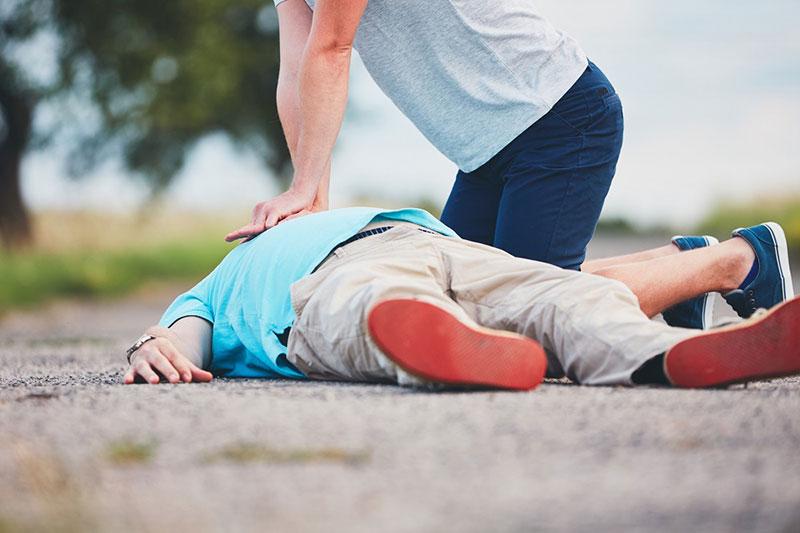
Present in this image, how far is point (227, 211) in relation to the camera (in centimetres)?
1530

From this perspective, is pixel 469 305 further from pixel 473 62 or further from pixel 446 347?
pixel 473 62

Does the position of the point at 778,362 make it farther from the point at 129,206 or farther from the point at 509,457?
the point at 129,206

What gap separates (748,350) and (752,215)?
1236cm

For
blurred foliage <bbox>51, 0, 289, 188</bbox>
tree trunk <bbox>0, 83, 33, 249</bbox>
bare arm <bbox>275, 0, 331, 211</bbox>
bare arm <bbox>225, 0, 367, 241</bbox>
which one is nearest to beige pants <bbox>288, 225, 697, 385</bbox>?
bare arm <bbox>225, 0, 367, 241</bbox>

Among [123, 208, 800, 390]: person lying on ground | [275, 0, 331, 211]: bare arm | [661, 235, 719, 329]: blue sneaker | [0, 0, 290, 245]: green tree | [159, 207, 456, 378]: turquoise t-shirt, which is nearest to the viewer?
→ [123, 208, 800, 390]: person lying on ground

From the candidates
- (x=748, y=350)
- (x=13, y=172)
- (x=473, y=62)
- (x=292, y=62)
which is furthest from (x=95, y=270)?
(x=748, y=350)

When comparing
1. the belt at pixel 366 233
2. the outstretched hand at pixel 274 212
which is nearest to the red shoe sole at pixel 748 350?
the belt at pixel 366 233

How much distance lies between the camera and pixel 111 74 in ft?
47.3

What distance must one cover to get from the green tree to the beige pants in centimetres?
1213

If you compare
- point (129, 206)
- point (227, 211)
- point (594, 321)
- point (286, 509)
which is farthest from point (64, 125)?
point (286, 509)

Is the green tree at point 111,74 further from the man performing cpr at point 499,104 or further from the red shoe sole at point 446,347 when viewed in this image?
the red shoe sole at point 446,347

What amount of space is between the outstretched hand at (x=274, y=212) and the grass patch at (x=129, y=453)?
1421 millimetres

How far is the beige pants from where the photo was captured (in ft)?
8.99

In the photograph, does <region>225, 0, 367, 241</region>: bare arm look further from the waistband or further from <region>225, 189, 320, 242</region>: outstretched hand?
the waistband
